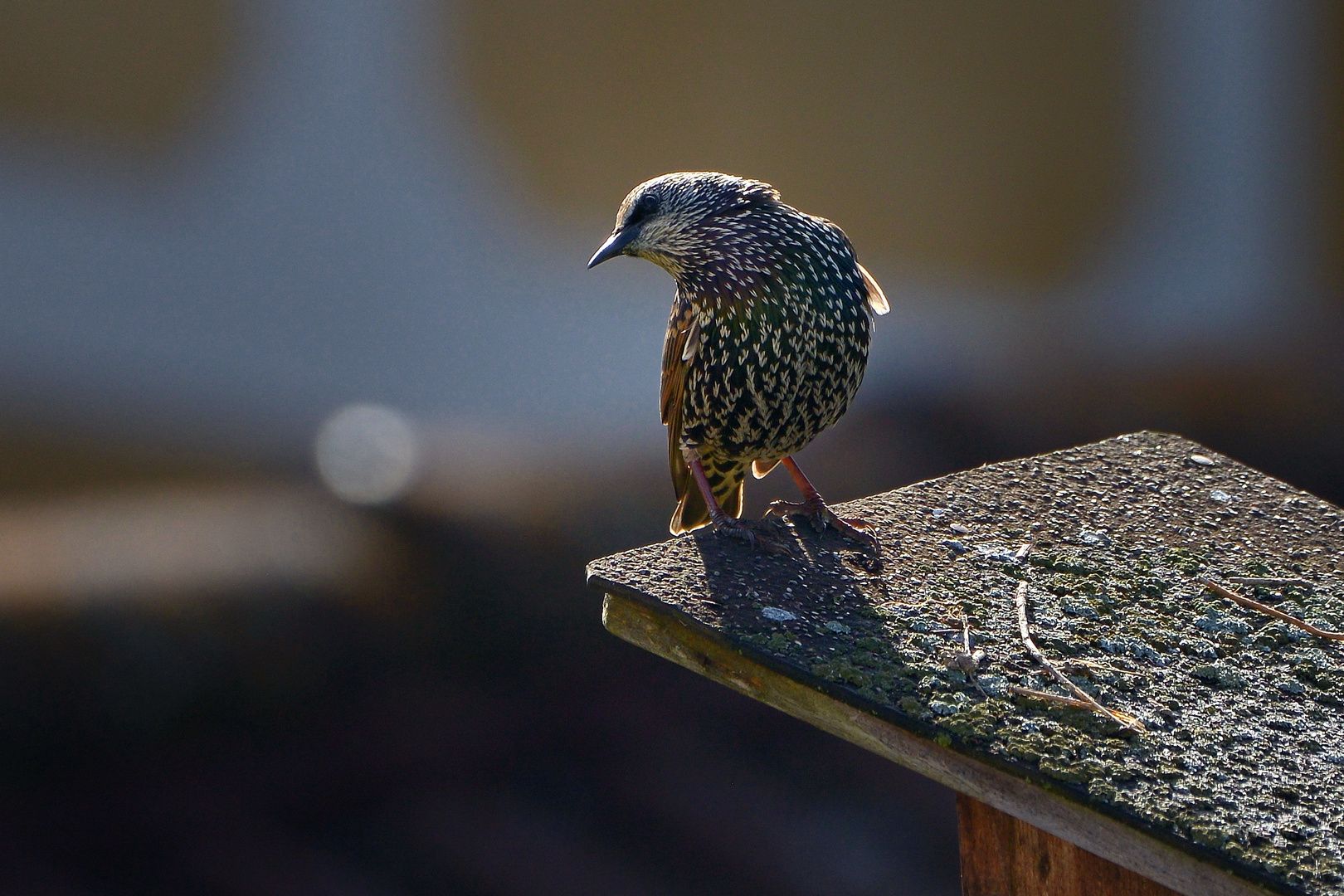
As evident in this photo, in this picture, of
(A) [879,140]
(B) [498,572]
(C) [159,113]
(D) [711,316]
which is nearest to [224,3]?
(C) [159,113]

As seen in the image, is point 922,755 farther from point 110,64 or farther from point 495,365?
point 110,64

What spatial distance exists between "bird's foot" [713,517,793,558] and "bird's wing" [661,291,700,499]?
0.51m

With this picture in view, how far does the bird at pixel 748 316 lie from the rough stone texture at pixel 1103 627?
1.05 ft

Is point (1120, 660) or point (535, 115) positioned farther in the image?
point (535, 115)

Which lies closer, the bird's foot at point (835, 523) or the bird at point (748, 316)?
the bird's foot at point (835, 523)

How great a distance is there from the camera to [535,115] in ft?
23.1

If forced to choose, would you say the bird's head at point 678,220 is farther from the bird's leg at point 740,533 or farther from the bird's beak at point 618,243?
the bird's leg at point 740,533

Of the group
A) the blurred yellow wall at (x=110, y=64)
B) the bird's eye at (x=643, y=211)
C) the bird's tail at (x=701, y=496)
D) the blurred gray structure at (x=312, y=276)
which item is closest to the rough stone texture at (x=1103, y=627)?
the bird's tail at (x=701, y=496)

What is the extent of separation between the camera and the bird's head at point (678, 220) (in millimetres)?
2973

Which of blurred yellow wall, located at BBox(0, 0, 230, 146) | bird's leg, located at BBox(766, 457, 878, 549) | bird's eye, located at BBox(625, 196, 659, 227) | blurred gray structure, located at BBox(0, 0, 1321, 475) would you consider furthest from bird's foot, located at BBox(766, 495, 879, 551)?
blurred yellow wall, located at BBox(0, 0, 230, 146)

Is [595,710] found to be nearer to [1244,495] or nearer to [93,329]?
[1244,495]

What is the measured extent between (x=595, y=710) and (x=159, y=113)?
140 inches

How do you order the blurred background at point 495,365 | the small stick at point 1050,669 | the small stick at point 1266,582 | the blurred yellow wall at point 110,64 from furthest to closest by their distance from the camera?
1. the blurred yellow wall at point 110,64
2. the blurred background at point 495,365
3. the small stick at point 1266,582
4. the small stick at point 1050,669

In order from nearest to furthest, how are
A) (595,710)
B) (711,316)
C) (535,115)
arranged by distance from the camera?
(711,316) → (595,710) → (535,115)
